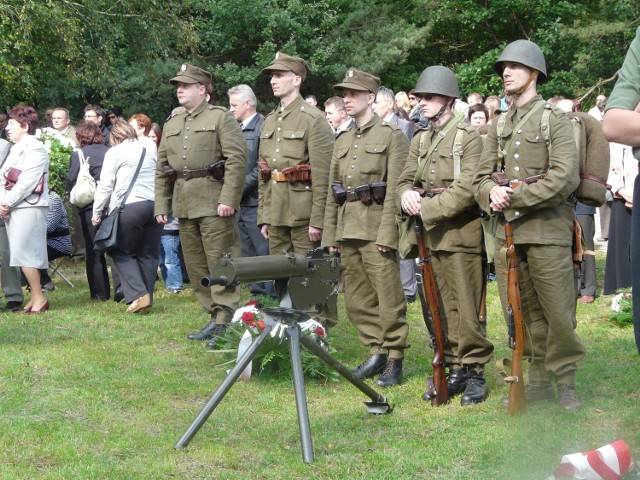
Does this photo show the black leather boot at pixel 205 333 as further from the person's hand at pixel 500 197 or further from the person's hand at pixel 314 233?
the person's hand at pixel 500 197

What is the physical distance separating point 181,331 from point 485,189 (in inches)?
172

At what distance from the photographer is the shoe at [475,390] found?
7023mm

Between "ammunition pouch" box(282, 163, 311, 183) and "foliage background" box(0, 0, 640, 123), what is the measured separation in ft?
41.7

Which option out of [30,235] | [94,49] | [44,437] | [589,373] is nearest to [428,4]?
[94,49]

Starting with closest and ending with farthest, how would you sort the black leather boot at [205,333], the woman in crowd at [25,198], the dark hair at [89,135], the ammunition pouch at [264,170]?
the ammunition pouch at [264,170]
the black leather boot at [205,333]
the woman in crowd at [25,198]
the dark hair at [89,135]

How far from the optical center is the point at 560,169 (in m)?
6.39

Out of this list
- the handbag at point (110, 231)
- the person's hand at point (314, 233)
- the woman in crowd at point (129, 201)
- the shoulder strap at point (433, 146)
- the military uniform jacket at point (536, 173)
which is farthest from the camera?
the woman in crowd at point (129, 201)

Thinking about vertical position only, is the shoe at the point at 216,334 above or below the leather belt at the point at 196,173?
below

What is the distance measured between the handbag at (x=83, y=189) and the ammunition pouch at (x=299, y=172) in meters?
3.82

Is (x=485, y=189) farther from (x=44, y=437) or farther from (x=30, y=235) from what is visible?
(x=30, y=235)

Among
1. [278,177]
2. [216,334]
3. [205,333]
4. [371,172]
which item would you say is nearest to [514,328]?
[371,172]

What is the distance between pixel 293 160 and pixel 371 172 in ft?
4.40

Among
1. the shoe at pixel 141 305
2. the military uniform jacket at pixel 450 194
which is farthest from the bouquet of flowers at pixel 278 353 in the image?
the shoe at pixel 141 305

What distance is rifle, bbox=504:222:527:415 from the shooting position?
21.0ft
